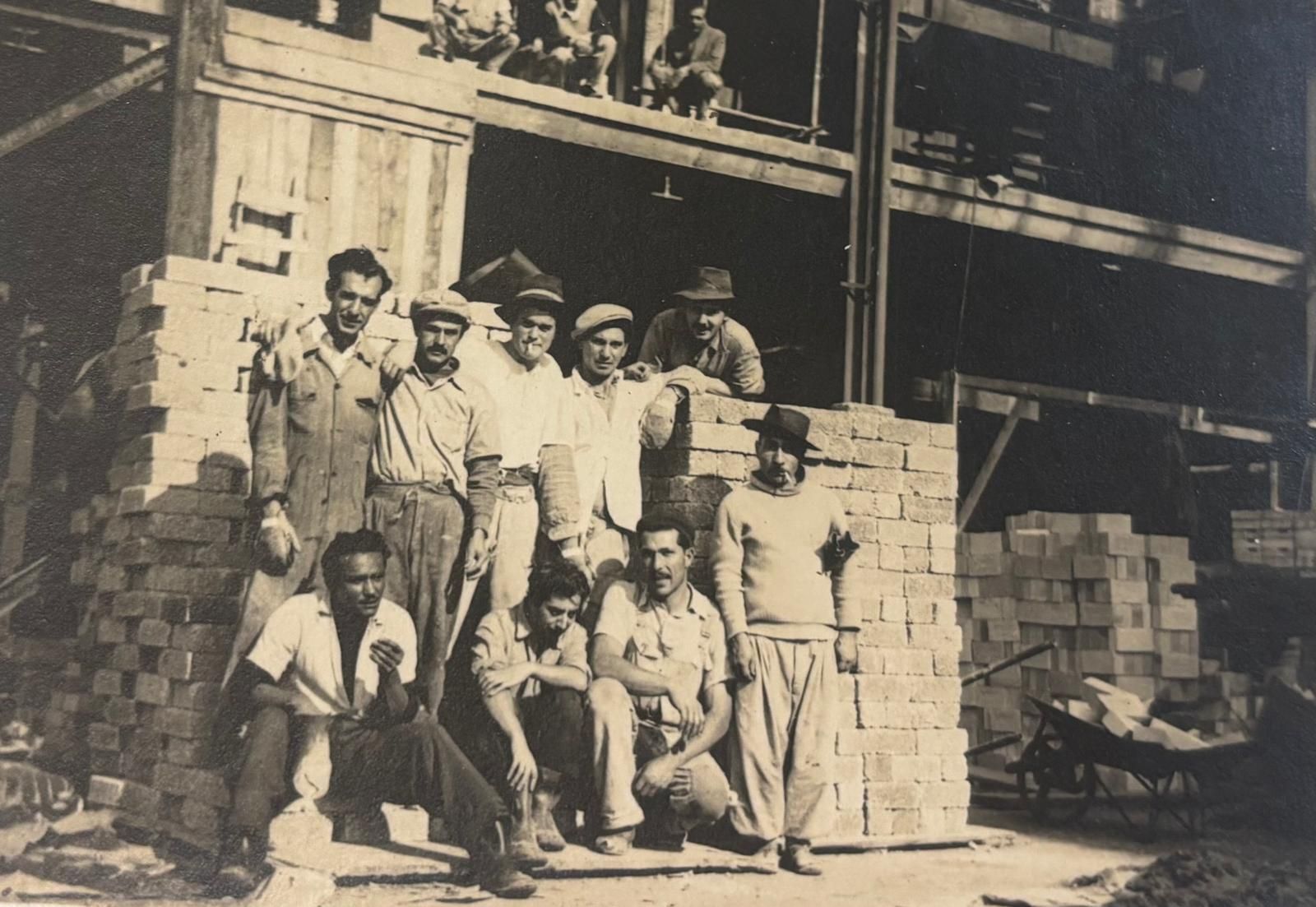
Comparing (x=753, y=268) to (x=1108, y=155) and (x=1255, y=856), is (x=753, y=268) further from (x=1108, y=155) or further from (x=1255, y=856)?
(x=1255, y=856)

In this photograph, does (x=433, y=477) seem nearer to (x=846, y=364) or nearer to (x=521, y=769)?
(x=521, y=769)

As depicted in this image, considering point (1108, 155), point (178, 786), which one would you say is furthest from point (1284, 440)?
point (178, 786)

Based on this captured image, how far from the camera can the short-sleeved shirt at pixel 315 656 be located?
5.79m

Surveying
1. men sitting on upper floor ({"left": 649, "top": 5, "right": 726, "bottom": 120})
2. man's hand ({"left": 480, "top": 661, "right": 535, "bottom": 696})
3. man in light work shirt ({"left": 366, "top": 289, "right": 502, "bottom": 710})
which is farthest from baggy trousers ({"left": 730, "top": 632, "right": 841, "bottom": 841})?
men sitting on upper floor ({"left": 649, "top": 5, "right": 726, "bottom": 120})

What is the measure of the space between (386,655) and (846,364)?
3.08m

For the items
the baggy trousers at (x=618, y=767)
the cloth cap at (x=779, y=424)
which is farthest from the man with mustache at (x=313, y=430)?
the cloth cap at (x=779, y=424)

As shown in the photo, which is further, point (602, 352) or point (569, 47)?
point (569, 47)

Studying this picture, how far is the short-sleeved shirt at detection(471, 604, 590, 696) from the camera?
20.4ft

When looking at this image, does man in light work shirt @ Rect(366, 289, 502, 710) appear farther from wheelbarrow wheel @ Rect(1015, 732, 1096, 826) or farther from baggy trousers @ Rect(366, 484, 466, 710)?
wheelbarrow wheel @ Rect(1015, 732, 1096, 826)

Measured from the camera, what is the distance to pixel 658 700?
21.5ft

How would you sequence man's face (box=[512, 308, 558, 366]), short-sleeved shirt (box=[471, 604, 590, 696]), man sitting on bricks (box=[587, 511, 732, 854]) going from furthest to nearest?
man's face (box=[512, 308, 558, 366]) < man sitting on bricks (box=[587, 511, 732, 854]) < short-sleeved shirt (box=[471, 604, 590, 696])

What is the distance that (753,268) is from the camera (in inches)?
286

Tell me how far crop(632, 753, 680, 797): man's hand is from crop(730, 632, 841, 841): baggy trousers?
1.21ft

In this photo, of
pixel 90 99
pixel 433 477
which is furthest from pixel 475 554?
pixel 90 99
